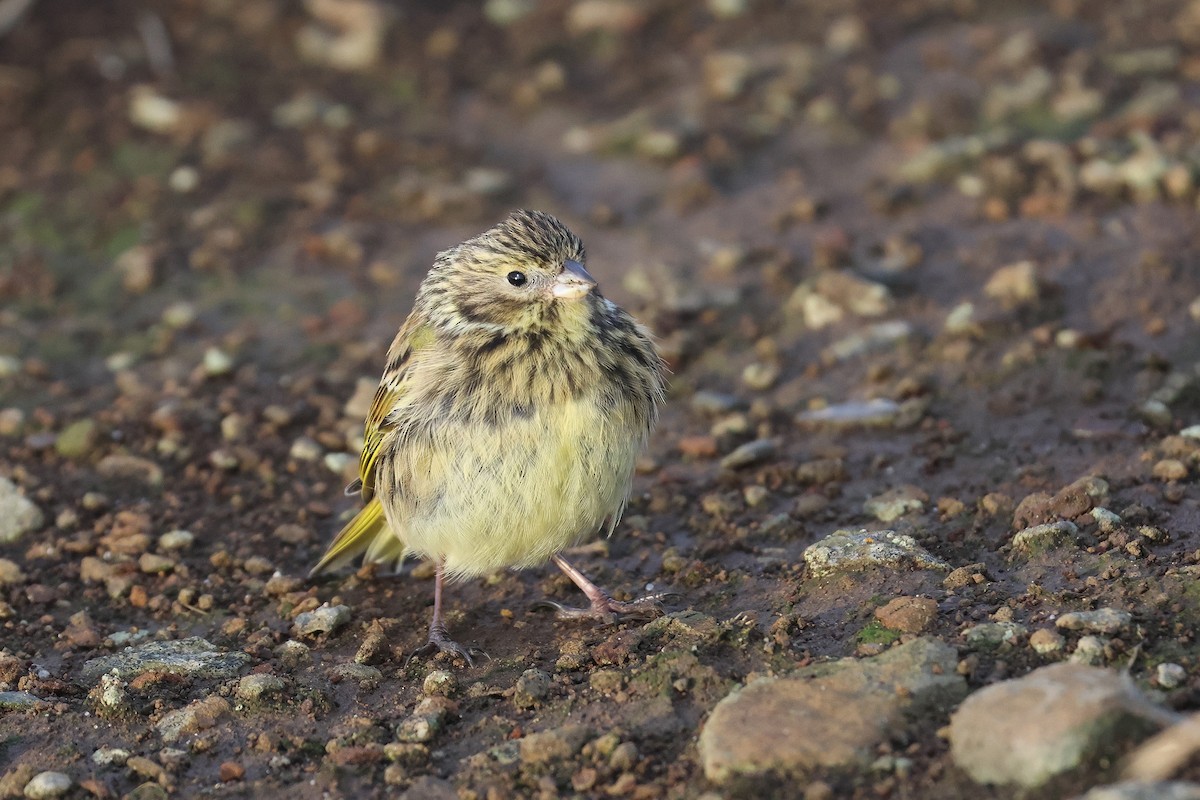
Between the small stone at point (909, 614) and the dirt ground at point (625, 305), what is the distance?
0.05m

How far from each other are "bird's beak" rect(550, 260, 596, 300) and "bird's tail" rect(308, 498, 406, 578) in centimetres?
114

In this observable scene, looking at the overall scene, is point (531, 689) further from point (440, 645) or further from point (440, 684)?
point (440, 645)

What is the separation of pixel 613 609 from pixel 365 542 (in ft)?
3.79

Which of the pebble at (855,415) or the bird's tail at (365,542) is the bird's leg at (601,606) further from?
the pebble at (855,415)

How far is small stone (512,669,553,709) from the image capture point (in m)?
4.47

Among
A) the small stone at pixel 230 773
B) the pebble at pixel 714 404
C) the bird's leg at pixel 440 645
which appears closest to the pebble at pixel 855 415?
the pebble at pixel 714 404

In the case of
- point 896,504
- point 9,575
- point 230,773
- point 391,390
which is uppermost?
point 391,390

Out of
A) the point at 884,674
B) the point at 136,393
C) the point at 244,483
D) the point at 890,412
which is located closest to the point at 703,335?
the point at 890,412

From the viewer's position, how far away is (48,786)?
4137mm

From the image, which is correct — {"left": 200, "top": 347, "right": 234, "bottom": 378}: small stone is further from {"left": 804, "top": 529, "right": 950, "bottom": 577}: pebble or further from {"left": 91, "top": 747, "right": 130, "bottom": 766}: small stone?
{"left": 804, "top": 529, "right": 950, "bottom": 577}: pebble

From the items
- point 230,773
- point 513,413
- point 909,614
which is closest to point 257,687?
point 230,773

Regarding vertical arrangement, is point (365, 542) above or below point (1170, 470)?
above

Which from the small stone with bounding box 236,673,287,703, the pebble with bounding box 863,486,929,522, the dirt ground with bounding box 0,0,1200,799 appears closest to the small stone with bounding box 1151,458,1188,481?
the dirt ground with bounding box 0,0,1200,799

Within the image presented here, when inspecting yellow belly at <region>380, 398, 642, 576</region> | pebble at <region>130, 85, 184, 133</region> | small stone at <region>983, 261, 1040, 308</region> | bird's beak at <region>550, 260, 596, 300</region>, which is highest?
pebble at <region>130, 85, 184, 133</region>
